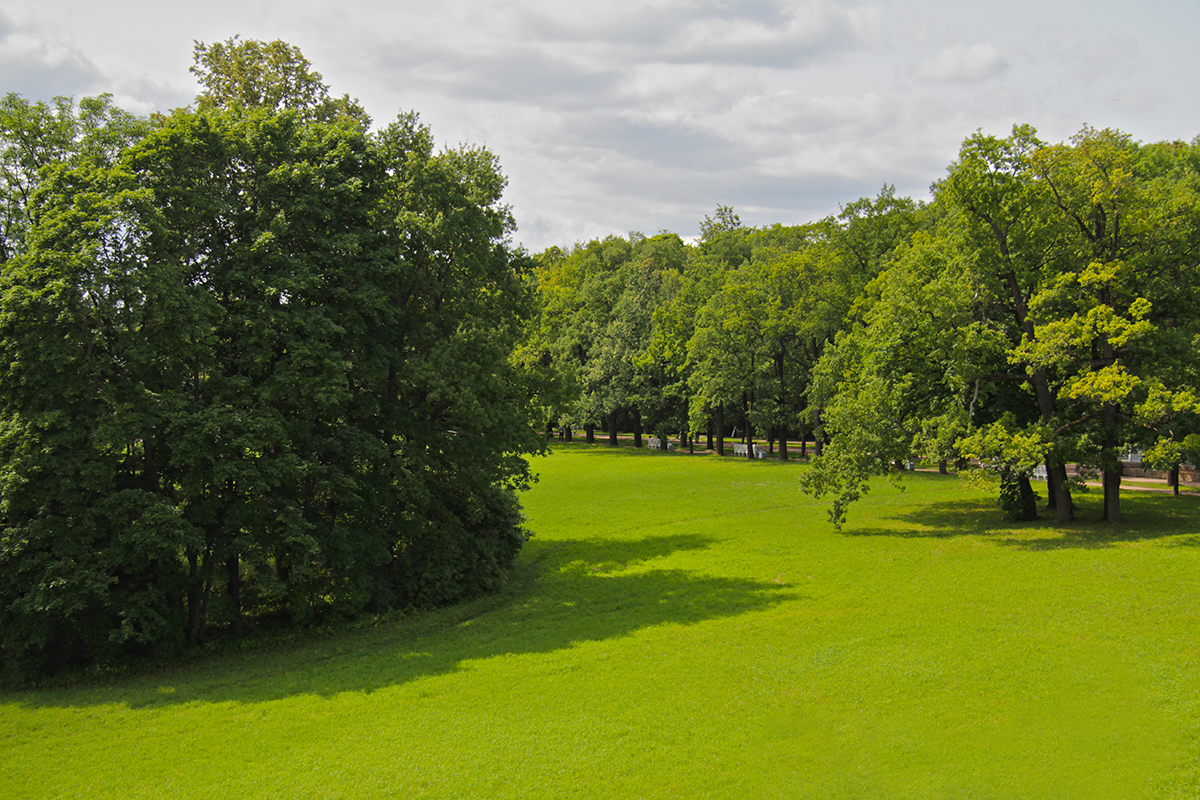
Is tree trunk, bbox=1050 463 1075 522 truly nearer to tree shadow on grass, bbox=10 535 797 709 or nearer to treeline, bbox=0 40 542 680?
tree shadow on grass, bbox=10 535 797 709

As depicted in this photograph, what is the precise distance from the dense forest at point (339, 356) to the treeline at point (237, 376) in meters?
0.09

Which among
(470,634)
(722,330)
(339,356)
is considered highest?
(722,330)

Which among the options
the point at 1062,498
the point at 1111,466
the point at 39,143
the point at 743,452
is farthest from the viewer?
the point at 743,452

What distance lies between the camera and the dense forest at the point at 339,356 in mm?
17344

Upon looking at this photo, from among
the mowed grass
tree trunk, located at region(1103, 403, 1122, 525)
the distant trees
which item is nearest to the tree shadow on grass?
the mowed grass

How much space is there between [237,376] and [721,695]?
14.6 meters

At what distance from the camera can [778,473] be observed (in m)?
50.3

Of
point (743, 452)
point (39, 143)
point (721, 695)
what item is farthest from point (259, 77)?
point (743, 452)

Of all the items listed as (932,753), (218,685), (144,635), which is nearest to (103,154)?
(144,635)

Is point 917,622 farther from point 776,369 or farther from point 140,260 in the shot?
point 776,369

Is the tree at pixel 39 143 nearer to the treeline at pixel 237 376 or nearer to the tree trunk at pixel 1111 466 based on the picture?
the treeline at pixel 237 376

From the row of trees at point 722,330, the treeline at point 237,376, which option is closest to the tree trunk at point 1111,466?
the row of trees at point 722,330

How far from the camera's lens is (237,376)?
64.5 feet

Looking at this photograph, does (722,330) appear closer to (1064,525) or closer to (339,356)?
(1064,525)
